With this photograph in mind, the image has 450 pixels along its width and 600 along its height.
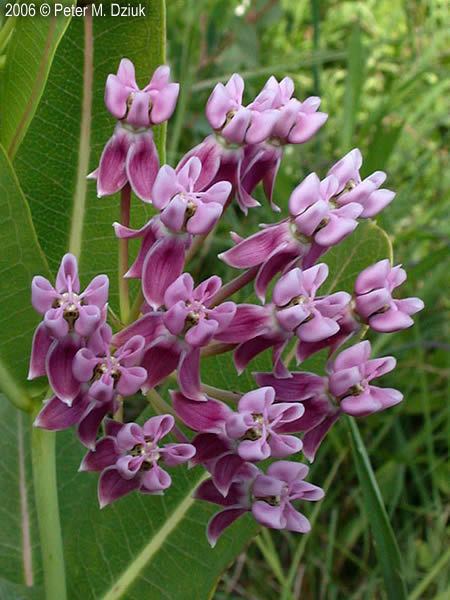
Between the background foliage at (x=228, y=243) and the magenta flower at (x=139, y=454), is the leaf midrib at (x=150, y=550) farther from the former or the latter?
the magenta flower at (x=139, y=454)

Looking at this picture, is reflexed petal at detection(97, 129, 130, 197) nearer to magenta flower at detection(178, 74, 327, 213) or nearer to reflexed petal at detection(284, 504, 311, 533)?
magenta flower at detection(178, 74, 327, 213)

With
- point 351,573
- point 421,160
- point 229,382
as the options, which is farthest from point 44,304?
point 421,160

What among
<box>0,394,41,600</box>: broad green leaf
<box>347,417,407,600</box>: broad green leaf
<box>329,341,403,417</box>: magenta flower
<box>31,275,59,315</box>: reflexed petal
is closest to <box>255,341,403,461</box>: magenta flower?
<box>329,341,403,417</box>: magenta flower

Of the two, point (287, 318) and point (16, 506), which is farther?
point (16, 506)

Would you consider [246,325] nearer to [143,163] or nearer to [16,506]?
[143,163]

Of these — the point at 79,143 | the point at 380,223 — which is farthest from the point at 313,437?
the point at 380,223

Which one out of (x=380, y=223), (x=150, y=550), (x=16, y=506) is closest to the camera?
(x=150, y=550)

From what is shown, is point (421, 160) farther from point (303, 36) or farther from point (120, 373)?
point (120, 373)
